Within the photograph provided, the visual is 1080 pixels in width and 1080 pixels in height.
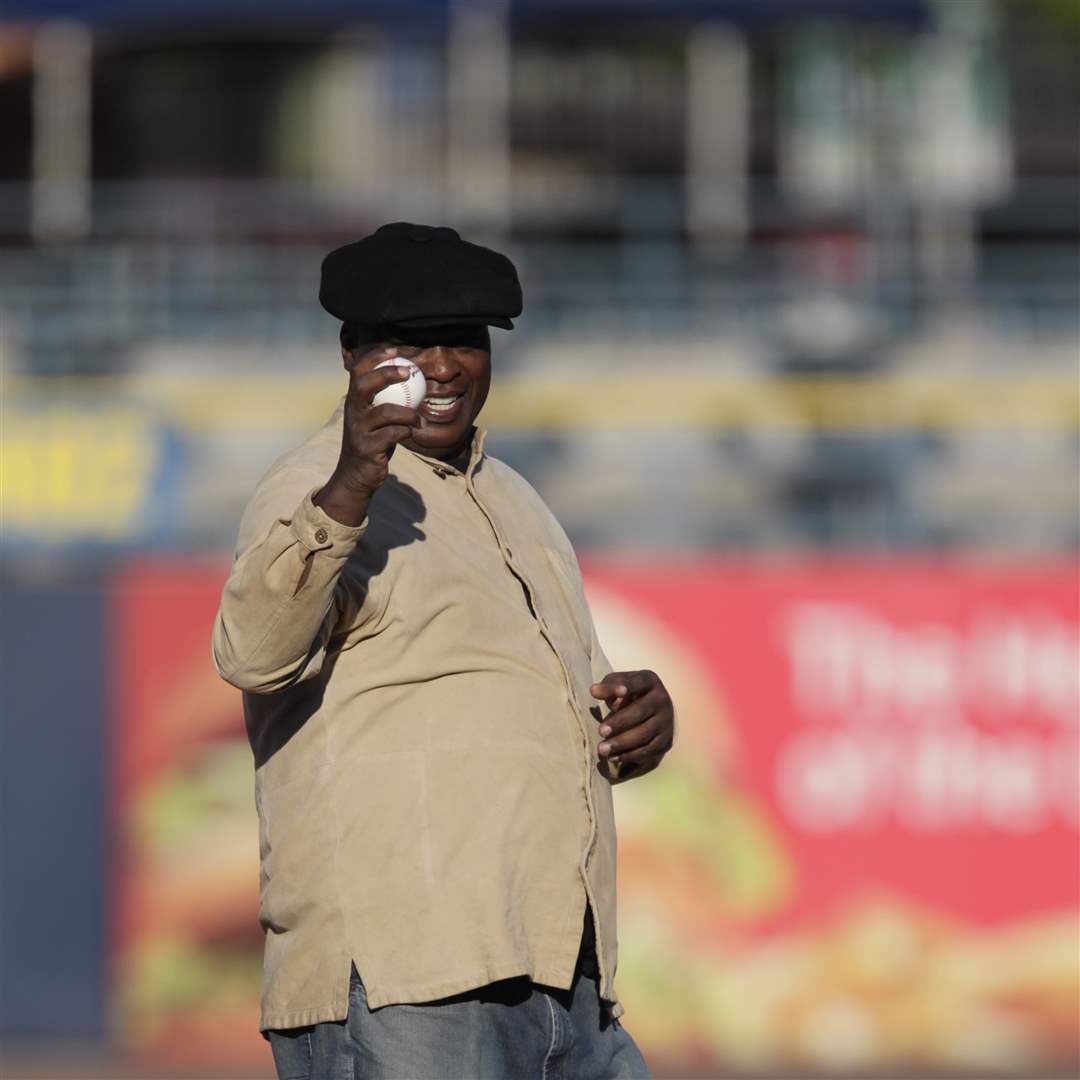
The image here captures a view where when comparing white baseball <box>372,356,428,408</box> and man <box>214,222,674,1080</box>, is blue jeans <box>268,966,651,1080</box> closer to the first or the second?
man <box>214,222,674,1080</box>

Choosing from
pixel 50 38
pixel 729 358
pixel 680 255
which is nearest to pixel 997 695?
pixel 729 358

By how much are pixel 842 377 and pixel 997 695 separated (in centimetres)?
421

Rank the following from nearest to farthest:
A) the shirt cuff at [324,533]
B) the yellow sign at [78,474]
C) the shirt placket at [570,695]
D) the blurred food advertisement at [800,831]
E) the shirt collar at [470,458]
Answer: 1. the shirt cuff at [324,533]
2. the shirt placket at [570,695]
3. the shirt collar at [470,458]
4. the blurred food advertisement at [800,831]
5. the yellow sign at [78,474]

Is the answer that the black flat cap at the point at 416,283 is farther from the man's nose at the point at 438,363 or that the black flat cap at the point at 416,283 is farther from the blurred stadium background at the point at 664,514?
the blurred stadium background at the point at 664,514

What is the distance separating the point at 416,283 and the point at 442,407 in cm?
20

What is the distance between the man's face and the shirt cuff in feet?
0.98

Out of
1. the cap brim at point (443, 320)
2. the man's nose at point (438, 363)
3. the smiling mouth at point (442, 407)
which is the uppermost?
the cap brim at point (443, 320)

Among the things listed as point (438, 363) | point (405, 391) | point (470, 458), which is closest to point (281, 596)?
point (405, 391)

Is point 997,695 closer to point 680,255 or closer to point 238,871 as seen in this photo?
point 238,871

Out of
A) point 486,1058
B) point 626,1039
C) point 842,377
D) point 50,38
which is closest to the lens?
point 486,1058

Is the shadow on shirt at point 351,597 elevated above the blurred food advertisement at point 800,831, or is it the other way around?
the shadow on shirt at point 351,597

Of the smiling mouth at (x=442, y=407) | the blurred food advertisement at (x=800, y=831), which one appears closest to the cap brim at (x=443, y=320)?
the smiling mouth at (x=442, y=407)

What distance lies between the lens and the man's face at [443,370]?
8.99 feet

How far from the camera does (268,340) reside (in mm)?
12680
